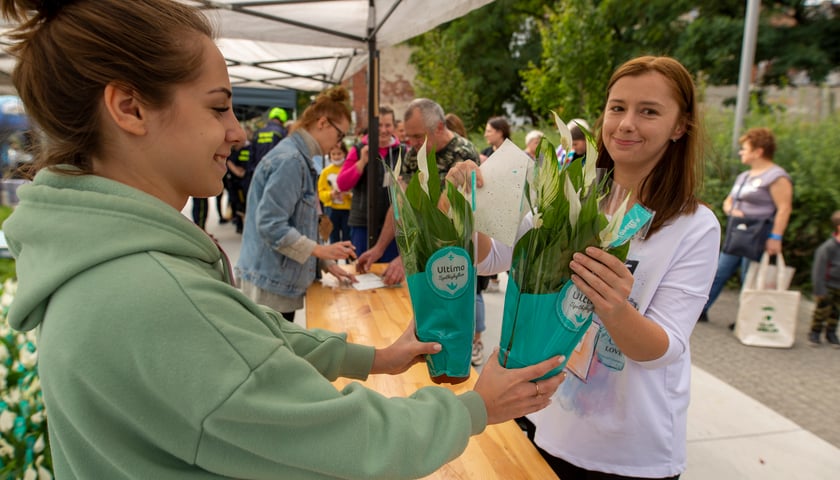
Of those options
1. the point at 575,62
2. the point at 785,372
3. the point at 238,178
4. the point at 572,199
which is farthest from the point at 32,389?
the point at 575,62

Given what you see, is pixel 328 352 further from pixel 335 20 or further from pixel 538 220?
pixel 335 20

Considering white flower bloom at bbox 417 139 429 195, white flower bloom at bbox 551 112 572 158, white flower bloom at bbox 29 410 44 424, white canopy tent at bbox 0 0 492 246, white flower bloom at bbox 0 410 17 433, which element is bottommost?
white flower bloom at bbox 29 410 44 424

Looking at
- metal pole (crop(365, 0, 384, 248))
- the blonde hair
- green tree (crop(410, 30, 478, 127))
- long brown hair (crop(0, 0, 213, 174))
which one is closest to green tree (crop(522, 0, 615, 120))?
green tree (crop(410, 30, 478, 127))

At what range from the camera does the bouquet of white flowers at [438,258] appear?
989mm

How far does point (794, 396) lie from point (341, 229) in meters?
4.57

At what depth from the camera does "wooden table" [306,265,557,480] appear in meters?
1.31

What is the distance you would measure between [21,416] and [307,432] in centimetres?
131

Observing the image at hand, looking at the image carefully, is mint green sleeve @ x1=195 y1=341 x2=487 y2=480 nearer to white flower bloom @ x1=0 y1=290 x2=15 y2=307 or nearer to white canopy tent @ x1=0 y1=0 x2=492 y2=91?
white flower bloom @ x1=0 y1=290 x2=15 y2=307

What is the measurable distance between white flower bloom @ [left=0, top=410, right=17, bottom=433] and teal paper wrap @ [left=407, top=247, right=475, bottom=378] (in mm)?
1242

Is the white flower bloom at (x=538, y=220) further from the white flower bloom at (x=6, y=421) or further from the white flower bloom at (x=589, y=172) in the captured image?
the white flower bloom at (x=6, y=421)

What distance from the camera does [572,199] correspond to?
2.97 feet

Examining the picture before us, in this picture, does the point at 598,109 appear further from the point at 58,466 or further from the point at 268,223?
the point at 58,466

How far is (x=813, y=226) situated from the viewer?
5.56 meters

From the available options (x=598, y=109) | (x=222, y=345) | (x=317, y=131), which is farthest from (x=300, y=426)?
A: (x=598, y=109)
